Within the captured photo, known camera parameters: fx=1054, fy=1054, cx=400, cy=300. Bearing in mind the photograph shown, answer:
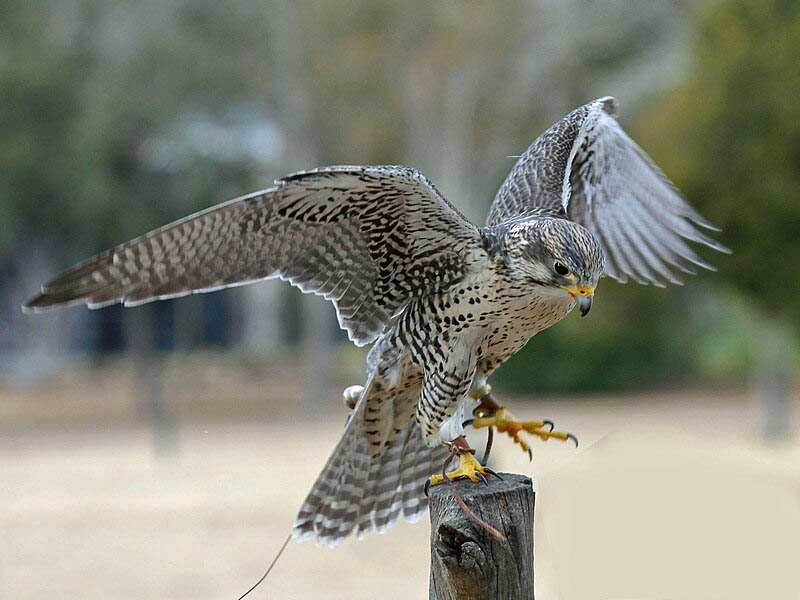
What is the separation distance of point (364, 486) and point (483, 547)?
73 centimetres

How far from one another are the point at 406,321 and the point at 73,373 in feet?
79.8

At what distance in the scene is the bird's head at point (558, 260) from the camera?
268cm

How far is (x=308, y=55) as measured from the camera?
18.1m

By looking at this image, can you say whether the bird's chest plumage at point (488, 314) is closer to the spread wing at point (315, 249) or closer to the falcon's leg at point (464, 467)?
the spread wing at point (315, 249)

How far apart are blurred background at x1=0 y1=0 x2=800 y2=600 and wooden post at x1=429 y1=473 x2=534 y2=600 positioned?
234 inches

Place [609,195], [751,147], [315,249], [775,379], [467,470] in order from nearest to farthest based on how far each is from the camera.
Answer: [467,470] < [315,249] < [609,195] < [751,147] < [775,379]

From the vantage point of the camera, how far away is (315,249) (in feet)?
10.1

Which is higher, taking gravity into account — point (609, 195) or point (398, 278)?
point (609, 195)

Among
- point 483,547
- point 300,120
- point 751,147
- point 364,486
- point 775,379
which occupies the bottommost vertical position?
point 483,547

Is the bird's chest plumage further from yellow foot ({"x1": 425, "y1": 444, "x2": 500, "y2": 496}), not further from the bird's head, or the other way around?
yellow foot ({"x1": 425, "y1": 444, "x2": 500, "y2": 496})

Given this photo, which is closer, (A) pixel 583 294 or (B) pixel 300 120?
(A) pixel 583 294

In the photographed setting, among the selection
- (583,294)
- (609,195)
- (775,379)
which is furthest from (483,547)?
(775,379)

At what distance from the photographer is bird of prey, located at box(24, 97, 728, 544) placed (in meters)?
2.79

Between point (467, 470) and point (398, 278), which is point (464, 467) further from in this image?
point (398, 278)
